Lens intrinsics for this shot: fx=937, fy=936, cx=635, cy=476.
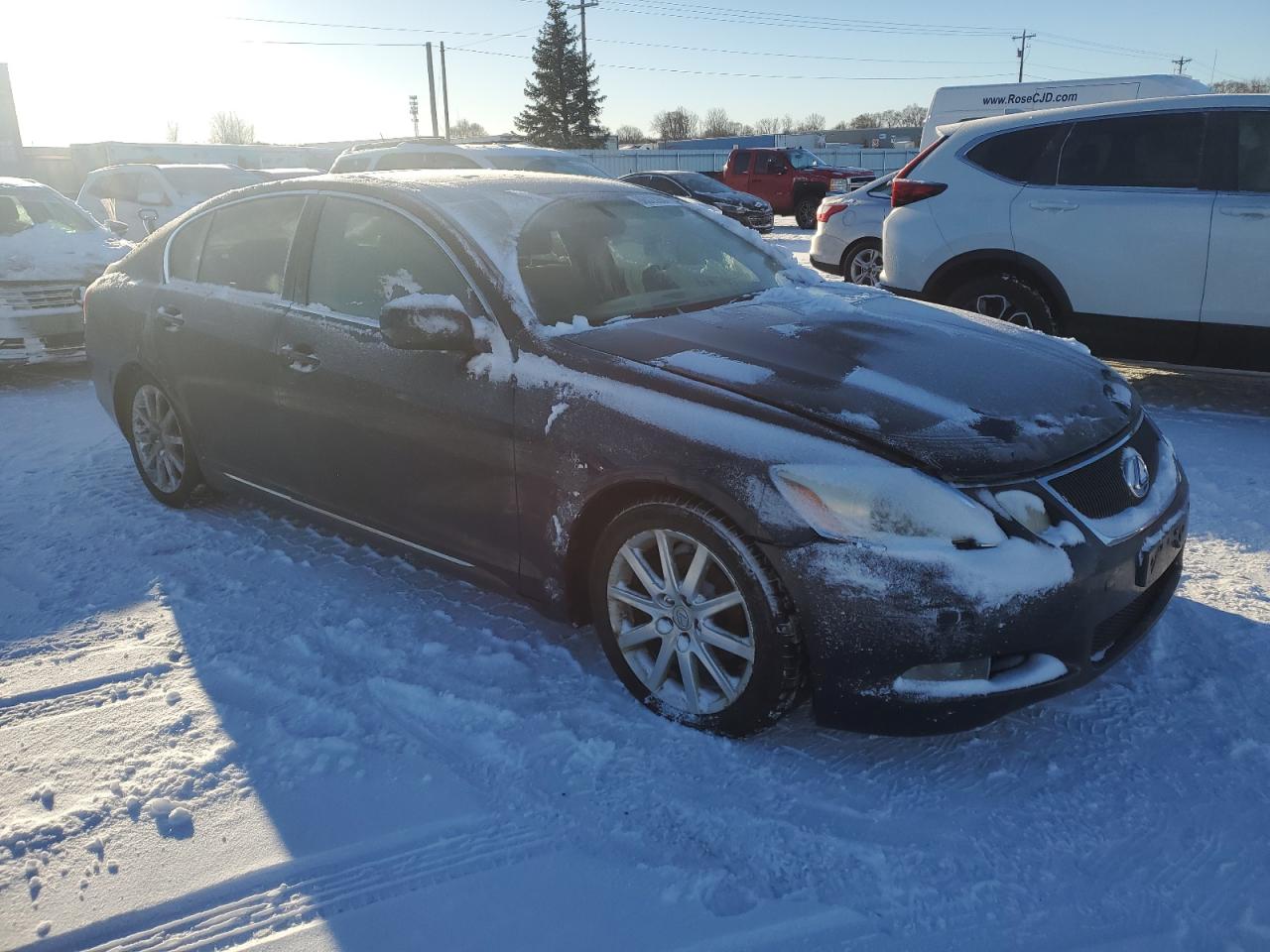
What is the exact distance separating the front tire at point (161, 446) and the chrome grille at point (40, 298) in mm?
3468

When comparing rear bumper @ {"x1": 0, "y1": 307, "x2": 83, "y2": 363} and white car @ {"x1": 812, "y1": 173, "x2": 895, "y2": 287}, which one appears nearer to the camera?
rear bumper @ {"x1": 0, "y1": 307, "x2": 83, "y2": 363}

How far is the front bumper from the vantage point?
2318 mm

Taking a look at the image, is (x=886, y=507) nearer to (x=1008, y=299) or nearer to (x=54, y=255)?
(x=1008, y=299)

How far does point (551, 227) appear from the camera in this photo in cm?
341

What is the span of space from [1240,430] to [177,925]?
→ 586cm

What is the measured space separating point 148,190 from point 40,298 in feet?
30.4

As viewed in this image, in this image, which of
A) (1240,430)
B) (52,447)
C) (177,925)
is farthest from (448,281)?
(1240,430)

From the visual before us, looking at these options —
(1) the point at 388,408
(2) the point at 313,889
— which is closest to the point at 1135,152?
(1) the point at 388,408

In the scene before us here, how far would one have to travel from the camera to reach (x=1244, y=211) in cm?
529

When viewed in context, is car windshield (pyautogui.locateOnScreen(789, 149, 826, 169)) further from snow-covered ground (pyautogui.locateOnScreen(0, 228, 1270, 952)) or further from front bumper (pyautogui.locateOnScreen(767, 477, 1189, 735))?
front bumper (pyautogui.locateOnScreen(767, 477, 1189, 735))

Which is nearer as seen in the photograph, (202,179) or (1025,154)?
(1025,154)

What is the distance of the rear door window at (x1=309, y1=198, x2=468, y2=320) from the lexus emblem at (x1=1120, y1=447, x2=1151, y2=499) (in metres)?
2.13

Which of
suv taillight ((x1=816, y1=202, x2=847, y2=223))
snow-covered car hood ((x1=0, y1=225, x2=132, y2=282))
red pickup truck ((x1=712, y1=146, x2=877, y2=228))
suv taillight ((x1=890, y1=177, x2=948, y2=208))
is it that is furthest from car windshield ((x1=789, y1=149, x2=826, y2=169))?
snow-covered car hood ((x1=0, y1=225, x2=132, y2=282))

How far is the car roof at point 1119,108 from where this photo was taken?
17.9 feet
